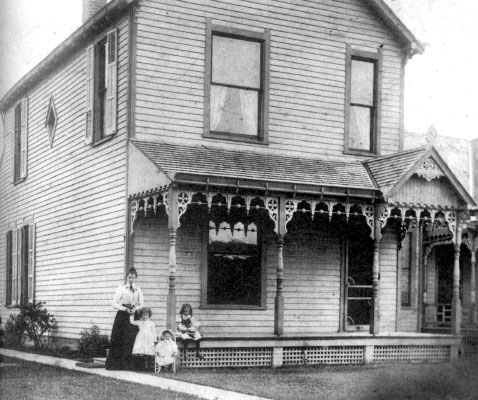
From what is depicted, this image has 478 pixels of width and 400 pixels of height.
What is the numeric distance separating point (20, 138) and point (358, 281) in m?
10.7

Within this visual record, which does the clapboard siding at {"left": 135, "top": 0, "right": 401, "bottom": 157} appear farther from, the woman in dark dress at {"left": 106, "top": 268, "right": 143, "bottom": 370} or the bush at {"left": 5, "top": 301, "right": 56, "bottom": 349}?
the bush at {"left": 5, "top": 301, "right": 56, "bottom": 349}

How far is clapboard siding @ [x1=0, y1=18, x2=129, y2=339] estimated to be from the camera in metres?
17.4

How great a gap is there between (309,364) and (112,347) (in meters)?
3.87

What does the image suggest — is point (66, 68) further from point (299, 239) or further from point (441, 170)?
point (441, 170)

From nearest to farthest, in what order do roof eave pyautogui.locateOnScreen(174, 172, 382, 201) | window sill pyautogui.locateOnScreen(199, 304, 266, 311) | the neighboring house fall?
roof eave pyautogui.locateOnScreen(174, 172, 382, 201), the neighboring house, window sill pyautogui.locateOnScreen(199, 304, 266, 311)

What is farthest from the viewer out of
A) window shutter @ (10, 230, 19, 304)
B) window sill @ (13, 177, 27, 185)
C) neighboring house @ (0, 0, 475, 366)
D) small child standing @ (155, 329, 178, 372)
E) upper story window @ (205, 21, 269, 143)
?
window shutter @ (10, 230, 19, 304)

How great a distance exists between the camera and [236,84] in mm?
18125

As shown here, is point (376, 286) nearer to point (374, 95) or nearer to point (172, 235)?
point (172, 235)

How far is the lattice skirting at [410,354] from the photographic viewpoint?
56.9ft

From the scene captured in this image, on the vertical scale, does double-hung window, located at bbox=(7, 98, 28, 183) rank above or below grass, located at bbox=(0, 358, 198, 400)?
above

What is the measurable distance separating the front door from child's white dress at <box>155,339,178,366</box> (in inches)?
228

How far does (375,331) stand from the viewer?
1730cm

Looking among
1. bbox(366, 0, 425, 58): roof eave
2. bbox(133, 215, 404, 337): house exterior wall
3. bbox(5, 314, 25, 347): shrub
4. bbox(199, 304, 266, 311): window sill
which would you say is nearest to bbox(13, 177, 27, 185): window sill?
bbox(5, 314, 25, 347): shrub

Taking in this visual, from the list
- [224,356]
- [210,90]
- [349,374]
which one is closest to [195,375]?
[224,356]
